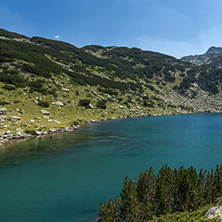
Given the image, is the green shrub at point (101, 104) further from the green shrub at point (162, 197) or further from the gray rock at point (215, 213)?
the gray rock at point (215, 213)

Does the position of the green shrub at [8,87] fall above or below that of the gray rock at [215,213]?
above

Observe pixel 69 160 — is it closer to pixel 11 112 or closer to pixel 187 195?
pixel 187 195

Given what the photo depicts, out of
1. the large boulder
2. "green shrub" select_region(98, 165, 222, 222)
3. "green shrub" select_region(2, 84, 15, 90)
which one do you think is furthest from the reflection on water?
"green shrub" select_region(2, 84, 15, 90)

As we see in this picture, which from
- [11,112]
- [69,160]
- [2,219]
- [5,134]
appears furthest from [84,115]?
[2,219]

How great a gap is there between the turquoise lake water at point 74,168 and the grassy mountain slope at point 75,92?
18059mm

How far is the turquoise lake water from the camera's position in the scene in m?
16.5

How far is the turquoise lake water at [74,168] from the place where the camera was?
54.1 feet

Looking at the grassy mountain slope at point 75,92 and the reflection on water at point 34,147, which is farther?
the grassy mountain slope at point 75,92

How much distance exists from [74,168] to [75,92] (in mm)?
68473

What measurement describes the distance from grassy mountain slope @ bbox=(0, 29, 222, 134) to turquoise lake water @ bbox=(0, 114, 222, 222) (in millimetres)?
18059

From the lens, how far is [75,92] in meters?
91.1

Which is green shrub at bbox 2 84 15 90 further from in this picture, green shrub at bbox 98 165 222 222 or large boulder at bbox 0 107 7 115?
green shrub at bbox 98 165 222 222

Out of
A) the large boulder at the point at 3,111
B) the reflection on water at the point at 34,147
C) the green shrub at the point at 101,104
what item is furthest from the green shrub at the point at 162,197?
the green shrub at the point at 101,104

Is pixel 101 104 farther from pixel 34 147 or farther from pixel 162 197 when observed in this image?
pixel 162 197
